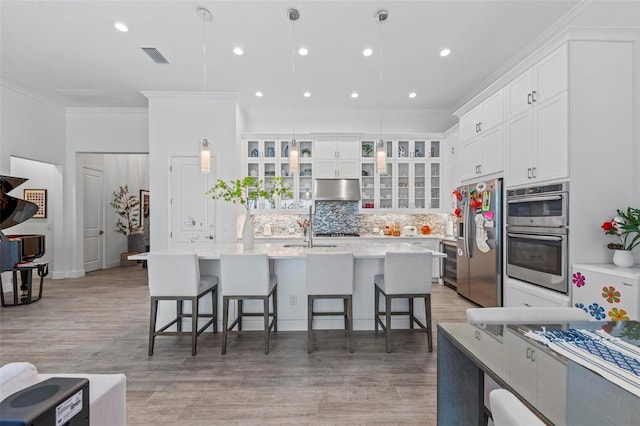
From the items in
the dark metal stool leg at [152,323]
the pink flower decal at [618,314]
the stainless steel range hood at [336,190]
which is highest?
the stainless steel range hood at [336,190]

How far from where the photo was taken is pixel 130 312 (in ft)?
13.8

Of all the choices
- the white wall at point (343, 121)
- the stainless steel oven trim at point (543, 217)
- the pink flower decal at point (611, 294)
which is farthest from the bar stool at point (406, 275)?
the white wall at point (343, 121)

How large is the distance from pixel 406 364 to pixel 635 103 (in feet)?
10.4

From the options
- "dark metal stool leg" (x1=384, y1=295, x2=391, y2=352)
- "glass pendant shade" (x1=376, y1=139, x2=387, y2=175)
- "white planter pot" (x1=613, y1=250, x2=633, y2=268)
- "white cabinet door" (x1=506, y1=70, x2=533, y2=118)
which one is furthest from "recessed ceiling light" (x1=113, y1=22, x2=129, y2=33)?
"white planter pot" (x1=613, y1=250, x2=633, y2=268)

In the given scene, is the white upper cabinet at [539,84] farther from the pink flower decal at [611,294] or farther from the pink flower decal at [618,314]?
the pink flower decal at [618,314]

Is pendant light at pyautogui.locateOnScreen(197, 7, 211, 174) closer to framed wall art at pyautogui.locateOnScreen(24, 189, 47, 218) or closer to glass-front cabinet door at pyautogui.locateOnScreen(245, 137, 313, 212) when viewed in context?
glass-front cabinet door at pyautogui.locateOnScreen(245, 137, 313, 212)

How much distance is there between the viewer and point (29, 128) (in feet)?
18.1

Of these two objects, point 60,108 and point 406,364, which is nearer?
point 406,364

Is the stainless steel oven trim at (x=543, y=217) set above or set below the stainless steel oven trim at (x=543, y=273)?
above

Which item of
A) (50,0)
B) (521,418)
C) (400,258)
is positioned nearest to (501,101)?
(400,258)

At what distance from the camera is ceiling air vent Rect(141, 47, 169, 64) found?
12.9ft

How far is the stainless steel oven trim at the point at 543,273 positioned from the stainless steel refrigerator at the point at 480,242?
233 millimetres

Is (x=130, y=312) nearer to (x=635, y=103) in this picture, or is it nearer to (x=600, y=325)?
(x=600, y=325)

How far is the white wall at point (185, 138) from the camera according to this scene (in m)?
5.27
